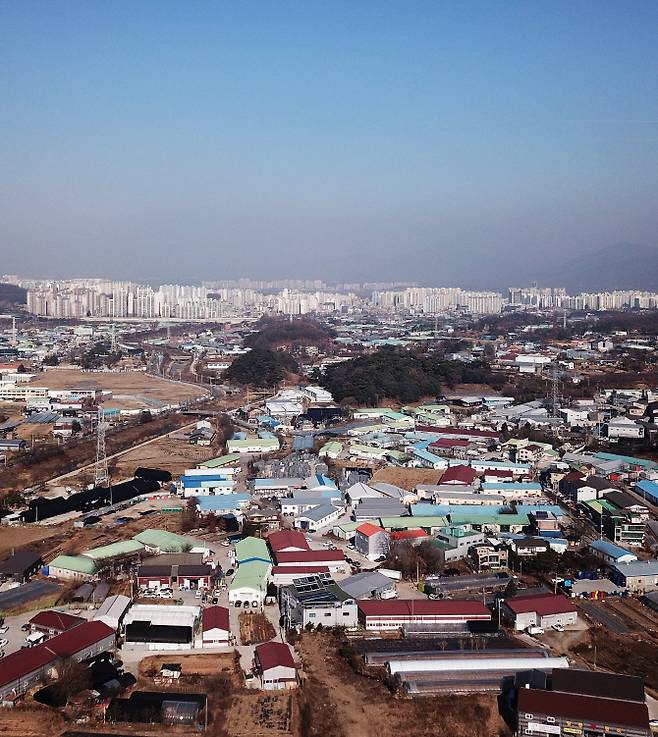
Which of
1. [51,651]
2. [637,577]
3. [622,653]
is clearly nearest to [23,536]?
[51,651]

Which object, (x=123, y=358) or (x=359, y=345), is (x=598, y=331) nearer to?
(x=359, y=345)

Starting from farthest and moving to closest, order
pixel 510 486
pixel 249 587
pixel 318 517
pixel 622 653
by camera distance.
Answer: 1. pixel 510 486
2. pixel 318 517
3. pixel 249 587
4. pixel 622 653

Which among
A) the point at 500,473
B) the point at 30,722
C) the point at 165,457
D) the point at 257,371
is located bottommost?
the point at 30,722

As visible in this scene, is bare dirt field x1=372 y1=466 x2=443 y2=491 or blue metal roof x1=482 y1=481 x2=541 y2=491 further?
bare dirt field x1=372 y1=466 x2=443 y2=491

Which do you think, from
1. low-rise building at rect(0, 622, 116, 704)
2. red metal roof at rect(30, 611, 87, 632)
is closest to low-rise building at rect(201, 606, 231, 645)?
low-rise building at rect(0, 622, 116, 704)

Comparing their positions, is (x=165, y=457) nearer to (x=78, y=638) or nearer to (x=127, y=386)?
(x=78, y=638)

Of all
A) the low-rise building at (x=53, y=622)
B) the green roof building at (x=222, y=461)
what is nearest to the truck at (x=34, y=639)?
the low-rise building at (x=53, y=622)

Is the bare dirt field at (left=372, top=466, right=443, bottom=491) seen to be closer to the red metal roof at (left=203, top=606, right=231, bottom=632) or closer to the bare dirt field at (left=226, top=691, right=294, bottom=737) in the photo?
the red metal roof at (left=203, top=606, right=231, bottom=632)
